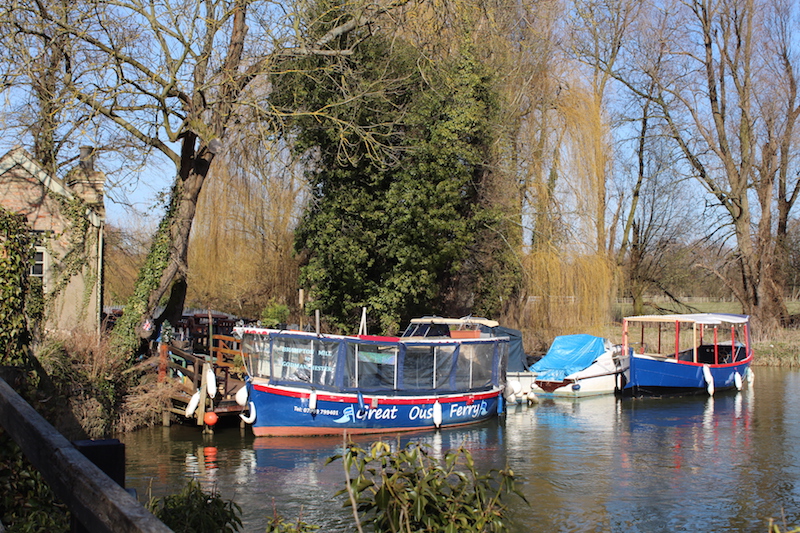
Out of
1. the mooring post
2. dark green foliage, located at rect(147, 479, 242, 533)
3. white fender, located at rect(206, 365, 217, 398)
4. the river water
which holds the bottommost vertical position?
the river water

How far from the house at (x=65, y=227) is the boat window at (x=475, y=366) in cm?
936

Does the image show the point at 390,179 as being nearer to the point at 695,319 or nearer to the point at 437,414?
the point at 437,414

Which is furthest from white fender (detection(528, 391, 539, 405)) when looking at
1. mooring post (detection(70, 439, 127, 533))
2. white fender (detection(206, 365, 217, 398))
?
mooring post (detection(70, 439, 127, 533))

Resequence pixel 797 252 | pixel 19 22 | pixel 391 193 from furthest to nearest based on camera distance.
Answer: pixel 797 252 → pixel 391 193 → pixel 19 22

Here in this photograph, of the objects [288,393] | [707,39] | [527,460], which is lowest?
[527,460]

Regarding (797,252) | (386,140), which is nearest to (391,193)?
(386,140)

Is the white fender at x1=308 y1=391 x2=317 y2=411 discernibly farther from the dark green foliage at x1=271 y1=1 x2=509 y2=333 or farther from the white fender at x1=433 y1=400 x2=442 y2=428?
the dark green foliage at x1=271 y1=1 x2=509 y2=333

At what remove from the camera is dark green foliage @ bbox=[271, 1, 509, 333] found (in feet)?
87.4

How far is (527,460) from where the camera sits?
16.2 meters

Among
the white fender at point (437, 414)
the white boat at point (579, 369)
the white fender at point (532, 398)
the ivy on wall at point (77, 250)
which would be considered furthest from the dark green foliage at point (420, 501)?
the white boat at point (579, 369)

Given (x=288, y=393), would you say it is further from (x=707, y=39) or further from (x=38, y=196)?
(x=707, y=39)

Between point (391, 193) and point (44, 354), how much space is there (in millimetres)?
13727

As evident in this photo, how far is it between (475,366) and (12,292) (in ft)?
51.6

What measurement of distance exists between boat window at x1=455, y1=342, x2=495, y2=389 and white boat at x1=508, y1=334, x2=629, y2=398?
5118mm
